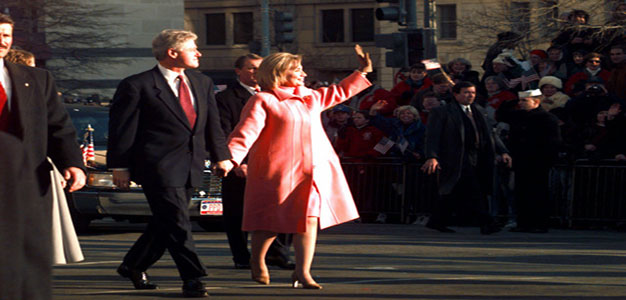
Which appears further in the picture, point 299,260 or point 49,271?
point 299,260

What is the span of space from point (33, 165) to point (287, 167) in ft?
9.13

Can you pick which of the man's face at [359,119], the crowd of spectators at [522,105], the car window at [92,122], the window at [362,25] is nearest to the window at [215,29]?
the window at [362,25]

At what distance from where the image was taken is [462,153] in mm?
14383

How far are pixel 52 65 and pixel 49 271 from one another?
1216 inches

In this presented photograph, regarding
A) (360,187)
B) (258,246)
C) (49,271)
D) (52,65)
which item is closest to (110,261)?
(258,246)

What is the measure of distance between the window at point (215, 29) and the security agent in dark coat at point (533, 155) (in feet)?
146

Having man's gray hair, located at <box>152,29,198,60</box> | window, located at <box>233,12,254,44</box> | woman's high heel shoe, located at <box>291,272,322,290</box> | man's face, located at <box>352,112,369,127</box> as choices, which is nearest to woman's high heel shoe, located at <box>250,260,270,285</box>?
woman's high heel shoe, located at <box>291,272,322,290</box>

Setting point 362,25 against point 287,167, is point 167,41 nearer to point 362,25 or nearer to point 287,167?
point 287,167

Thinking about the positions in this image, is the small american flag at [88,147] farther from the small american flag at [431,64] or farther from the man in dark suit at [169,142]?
the man in dark suit at [169,142]

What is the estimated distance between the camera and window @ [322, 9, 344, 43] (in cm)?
5634

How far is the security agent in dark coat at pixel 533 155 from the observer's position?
14547 millimetres

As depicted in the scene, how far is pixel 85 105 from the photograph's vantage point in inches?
621

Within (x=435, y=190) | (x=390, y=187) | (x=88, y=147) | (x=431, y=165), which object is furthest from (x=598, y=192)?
(x=88, y=147)

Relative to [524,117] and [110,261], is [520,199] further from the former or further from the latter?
[110,261]
